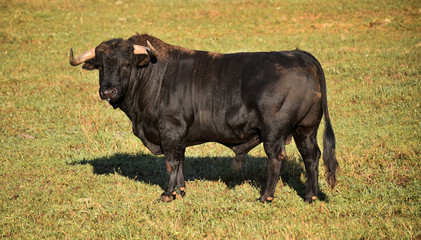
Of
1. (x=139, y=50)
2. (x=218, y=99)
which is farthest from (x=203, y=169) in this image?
(x=139, y=50)

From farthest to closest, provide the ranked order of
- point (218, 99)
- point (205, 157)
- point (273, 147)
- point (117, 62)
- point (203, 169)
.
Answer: point (205, 157), point (203, 169), point (117, 62), point (218, 99), point (273, 147)

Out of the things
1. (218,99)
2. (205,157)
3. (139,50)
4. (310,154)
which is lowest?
(205,157)

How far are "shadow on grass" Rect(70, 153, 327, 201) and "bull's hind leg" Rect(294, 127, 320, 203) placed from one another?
0.31 meters

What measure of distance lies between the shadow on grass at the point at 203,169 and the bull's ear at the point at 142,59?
204 centimetres

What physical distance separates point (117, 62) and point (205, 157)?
3.14 m

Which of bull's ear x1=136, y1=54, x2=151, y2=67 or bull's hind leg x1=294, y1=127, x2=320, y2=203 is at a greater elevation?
bull's ear x1=136, y1=54, x2=151, y2=67

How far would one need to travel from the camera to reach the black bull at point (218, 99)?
261 inches

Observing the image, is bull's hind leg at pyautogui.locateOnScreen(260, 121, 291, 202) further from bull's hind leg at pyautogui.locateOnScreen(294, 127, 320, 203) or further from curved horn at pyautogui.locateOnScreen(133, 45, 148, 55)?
curved horn at pyautogui.locateOnScreen(133, 45, 148, 55)

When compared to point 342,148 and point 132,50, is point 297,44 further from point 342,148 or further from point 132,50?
point 132,50

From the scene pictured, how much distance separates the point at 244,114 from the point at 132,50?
2022 millimetres

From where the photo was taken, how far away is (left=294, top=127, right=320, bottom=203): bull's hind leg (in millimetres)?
7023

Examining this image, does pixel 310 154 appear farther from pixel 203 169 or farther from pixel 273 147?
pixel 203 169

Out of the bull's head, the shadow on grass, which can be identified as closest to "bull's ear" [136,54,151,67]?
the bull's head

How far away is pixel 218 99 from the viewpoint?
23.0ft
